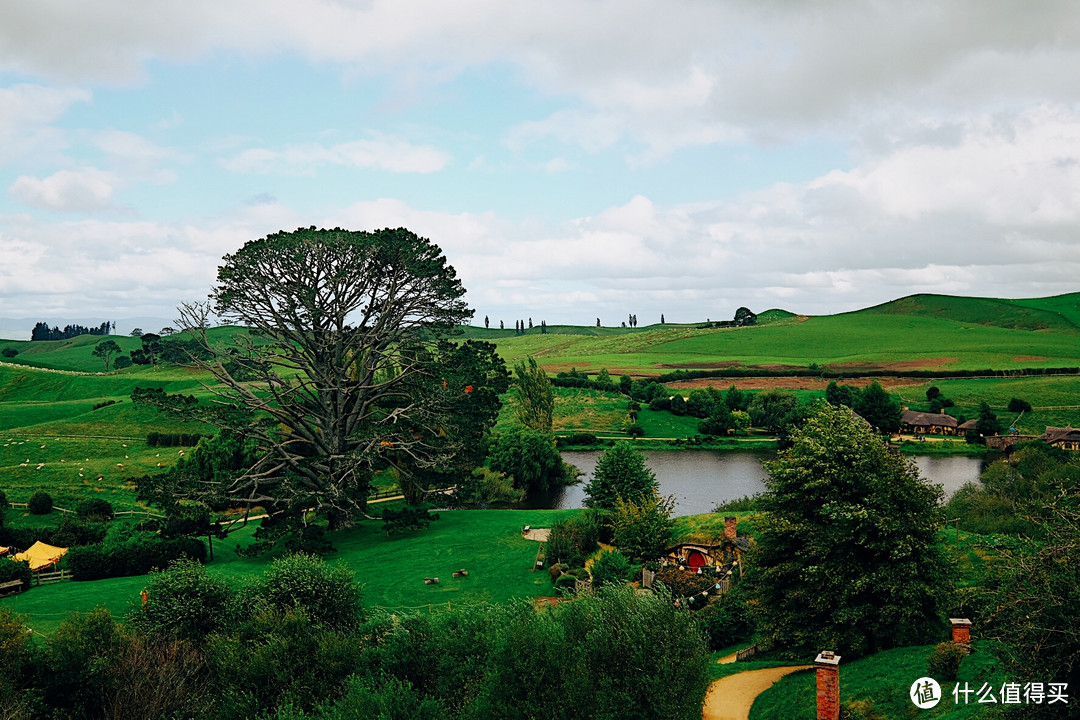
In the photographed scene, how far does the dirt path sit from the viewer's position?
23.5 meters

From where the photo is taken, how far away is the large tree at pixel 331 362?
41531mm

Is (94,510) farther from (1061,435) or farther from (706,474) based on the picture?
(1061,435)

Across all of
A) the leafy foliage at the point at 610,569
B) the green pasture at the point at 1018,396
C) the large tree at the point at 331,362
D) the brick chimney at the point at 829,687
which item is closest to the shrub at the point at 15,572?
the large tree at the point at 331,362

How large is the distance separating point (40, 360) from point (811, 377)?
6355 inches

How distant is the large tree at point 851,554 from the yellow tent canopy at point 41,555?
35.4m

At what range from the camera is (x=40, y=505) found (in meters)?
47.8

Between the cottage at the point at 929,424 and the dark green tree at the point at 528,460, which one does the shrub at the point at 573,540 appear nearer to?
the dark green tree at the point at 528,460

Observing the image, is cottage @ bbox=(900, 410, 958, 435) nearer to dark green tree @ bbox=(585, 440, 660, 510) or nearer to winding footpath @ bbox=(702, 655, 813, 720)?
dark green tree @ bbox=(585, 440, 660, 510)

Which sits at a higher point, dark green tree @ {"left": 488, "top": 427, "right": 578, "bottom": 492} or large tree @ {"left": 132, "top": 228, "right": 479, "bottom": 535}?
large tree @ {"left": 132, "top": 228, "right": 479, "bottom": 535}

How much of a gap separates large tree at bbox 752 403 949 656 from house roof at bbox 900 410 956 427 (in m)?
82.7

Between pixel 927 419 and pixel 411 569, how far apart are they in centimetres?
8609

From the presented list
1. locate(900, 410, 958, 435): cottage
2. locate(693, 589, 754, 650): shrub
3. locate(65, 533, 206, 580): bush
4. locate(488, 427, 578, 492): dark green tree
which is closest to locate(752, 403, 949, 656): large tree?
locate(693, 589, 754, 650): shrub

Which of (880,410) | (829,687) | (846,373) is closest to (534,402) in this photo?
(880,410)

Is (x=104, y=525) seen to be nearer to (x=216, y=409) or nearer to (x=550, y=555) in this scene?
(x=216, y=409)
